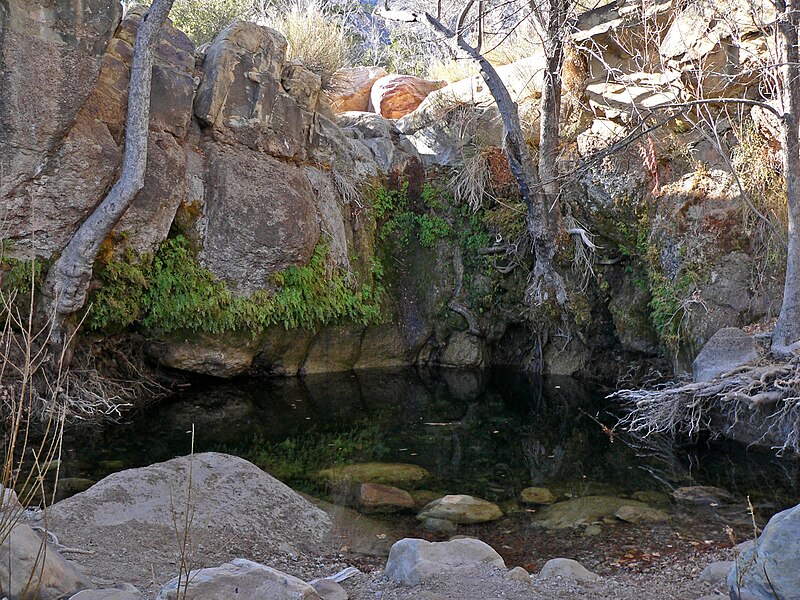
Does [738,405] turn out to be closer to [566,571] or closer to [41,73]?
[566,571]

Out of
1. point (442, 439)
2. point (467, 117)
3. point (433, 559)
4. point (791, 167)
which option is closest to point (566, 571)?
point (433, 559)

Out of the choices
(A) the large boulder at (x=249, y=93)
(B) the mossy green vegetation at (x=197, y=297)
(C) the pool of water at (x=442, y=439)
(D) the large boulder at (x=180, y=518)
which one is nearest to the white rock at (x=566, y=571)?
(D) the large boulder at (x=180, y=518)

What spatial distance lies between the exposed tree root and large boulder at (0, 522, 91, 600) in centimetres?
602

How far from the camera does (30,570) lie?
3277 millimetres

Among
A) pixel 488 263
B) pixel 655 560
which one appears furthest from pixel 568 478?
pixel 488 263

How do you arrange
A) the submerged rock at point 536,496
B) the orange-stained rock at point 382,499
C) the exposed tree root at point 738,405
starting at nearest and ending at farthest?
the orange-stained rock at point 382,499 < the submerged rock at point 536,496 < the exposed tree root at point 738,405

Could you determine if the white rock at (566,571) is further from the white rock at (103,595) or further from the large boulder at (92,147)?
the large boulder at (92,147)

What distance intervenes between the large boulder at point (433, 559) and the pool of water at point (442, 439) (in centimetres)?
207

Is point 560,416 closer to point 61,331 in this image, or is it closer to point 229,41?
point 61,331

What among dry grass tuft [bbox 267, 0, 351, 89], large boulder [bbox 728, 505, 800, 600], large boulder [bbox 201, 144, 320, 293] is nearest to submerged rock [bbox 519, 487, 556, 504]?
large boulder [bbox 728, 505, 800, 600]

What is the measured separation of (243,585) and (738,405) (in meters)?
6.10

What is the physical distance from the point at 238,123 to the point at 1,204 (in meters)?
3.75

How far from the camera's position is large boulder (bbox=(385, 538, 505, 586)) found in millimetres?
4277

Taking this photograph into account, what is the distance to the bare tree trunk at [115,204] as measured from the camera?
9.04 metres
